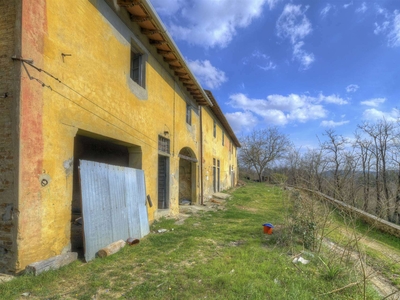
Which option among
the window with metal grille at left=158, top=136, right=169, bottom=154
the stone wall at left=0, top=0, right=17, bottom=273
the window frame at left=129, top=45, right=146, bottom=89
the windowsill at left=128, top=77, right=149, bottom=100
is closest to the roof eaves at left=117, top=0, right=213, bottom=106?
the window frame at left=129, top=45, right=146, bottom=89

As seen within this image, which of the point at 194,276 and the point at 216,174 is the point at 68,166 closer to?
the point at 194,276

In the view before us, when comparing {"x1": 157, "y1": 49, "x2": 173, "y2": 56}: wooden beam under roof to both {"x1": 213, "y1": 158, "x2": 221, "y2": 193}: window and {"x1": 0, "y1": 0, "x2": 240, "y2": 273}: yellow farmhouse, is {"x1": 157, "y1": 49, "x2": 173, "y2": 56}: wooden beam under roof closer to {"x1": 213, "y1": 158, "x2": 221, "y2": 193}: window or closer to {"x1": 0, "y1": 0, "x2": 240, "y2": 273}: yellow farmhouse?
{"x1": 0, "y1": 0, "x2": 240, "y2": 273}: yellow farmhouse

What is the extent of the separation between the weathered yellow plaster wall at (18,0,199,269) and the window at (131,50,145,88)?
1.36 ft

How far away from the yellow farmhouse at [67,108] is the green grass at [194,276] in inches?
21.1

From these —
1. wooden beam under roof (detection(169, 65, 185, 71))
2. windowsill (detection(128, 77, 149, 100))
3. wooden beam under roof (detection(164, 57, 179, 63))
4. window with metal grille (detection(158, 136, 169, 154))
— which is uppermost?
wooden beam under roof (detection(164, 57, 179, 63))

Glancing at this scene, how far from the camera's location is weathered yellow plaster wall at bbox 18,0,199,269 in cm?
354

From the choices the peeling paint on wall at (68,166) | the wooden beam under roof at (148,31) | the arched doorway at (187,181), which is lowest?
the arched doorway at (187,181)

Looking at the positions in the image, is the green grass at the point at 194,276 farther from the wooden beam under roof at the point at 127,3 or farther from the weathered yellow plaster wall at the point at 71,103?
the wooden beam under roof at the point at 127,3

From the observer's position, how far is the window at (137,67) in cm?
677

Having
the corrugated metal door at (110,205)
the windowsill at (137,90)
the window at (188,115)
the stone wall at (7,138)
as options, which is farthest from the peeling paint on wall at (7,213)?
the window at (188,115)

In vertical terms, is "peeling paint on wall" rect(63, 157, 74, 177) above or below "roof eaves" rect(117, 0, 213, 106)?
below

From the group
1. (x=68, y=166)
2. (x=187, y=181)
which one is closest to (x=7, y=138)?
(x=68, y=166)

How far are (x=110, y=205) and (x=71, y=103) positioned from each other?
2079 millimetres

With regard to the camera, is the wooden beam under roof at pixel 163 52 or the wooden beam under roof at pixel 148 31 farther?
the wooden beam under roof at pixel 163 52
